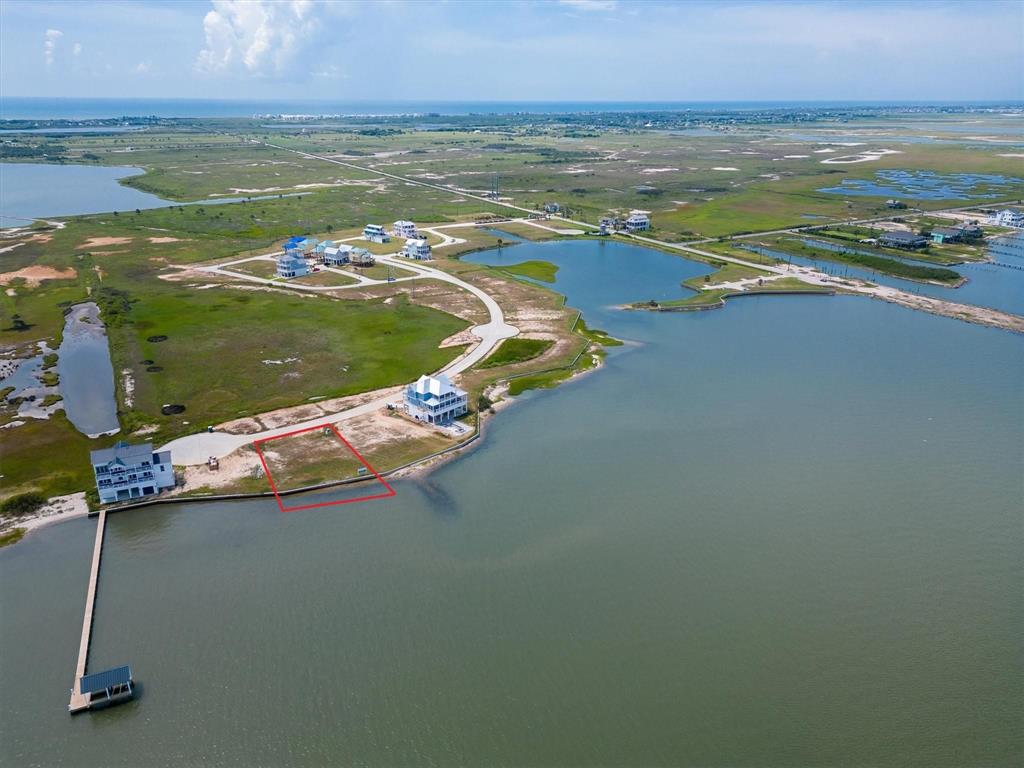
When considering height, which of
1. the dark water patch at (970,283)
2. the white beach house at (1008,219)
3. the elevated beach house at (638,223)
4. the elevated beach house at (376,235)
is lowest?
the dark water patch at (970,283)

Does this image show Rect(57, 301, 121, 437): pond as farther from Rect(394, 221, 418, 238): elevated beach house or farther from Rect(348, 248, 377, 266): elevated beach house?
Rect(394, 221, 418, 238): elevated beach house

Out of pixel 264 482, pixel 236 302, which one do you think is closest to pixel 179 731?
pixel 264 482

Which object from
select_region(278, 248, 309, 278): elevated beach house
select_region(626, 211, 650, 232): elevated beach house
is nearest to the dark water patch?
select_region(626, 211, 650, 232): elevated beach house

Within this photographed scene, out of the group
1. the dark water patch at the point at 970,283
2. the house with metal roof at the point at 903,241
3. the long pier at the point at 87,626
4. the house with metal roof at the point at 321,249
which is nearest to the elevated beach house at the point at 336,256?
the house with metal roof at the point at 321,249

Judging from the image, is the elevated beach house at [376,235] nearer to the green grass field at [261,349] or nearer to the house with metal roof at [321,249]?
the house with metal roof at [321,249]

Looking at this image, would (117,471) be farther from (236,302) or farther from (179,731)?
(236,302)

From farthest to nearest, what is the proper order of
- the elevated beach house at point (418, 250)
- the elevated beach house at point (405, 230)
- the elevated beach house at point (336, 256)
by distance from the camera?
the elevated beach house at point (405, 230) < the elevated beach house at point (418, 250) < the elevated beach house at point (336, 256)
